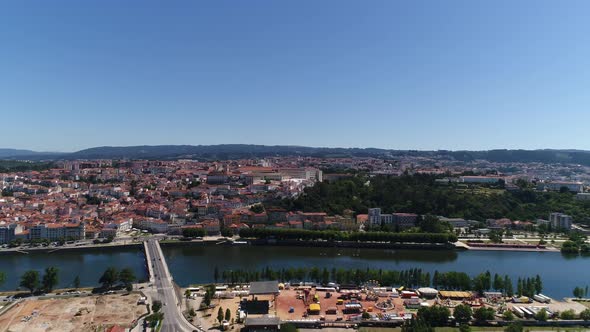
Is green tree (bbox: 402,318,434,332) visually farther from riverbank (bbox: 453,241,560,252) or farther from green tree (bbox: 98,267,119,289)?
riverbank (bbox: 453,241,560,252)

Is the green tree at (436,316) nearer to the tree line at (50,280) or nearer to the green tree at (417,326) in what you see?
the green tree at (417,326)

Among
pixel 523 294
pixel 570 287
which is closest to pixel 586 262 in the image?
pixel 570 287

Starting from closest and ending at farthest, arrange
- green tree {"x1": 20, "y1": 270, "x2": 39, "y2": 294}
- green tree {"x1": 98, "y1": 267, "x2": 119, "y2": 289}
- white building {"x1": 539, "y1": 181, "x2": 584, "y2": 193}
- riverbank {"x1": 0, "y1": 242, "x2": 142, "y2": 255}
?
green tree {"x1": 20, "y1": 270, "x2": 39, "y2": 294}, green tree {"x1": 98, "y1": 267, "x2": 119, "y2": 289}, riverbank {"x1": 0, "y1": 242, "x2": 142, "y2": 255}, white building {"x1": 539, "y1": 181, "x2": 584, "y2": 193}

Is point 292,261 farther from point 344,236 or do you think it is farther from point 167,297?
point 167,297

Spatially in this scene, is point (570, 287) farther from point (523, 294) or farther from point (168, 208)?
point (168, 208)

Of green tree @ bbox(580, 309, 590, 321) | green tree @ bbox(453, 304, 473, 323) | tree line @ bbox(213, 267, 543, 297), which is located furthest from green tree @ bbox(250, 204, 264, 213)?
green tree @ bbox(580, 309, 590, 321)

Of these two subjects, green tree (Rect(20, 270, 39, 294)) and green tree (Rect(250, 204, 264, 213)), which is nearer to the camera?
green tree (Rect(20, 270, 39, 294))

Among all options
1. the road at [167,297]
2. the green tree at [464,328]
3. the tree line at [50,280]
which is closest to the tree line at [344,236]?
the road at [167,297]

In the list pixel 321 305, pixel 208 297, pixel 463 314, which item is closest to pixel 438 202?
pixel 463 314
